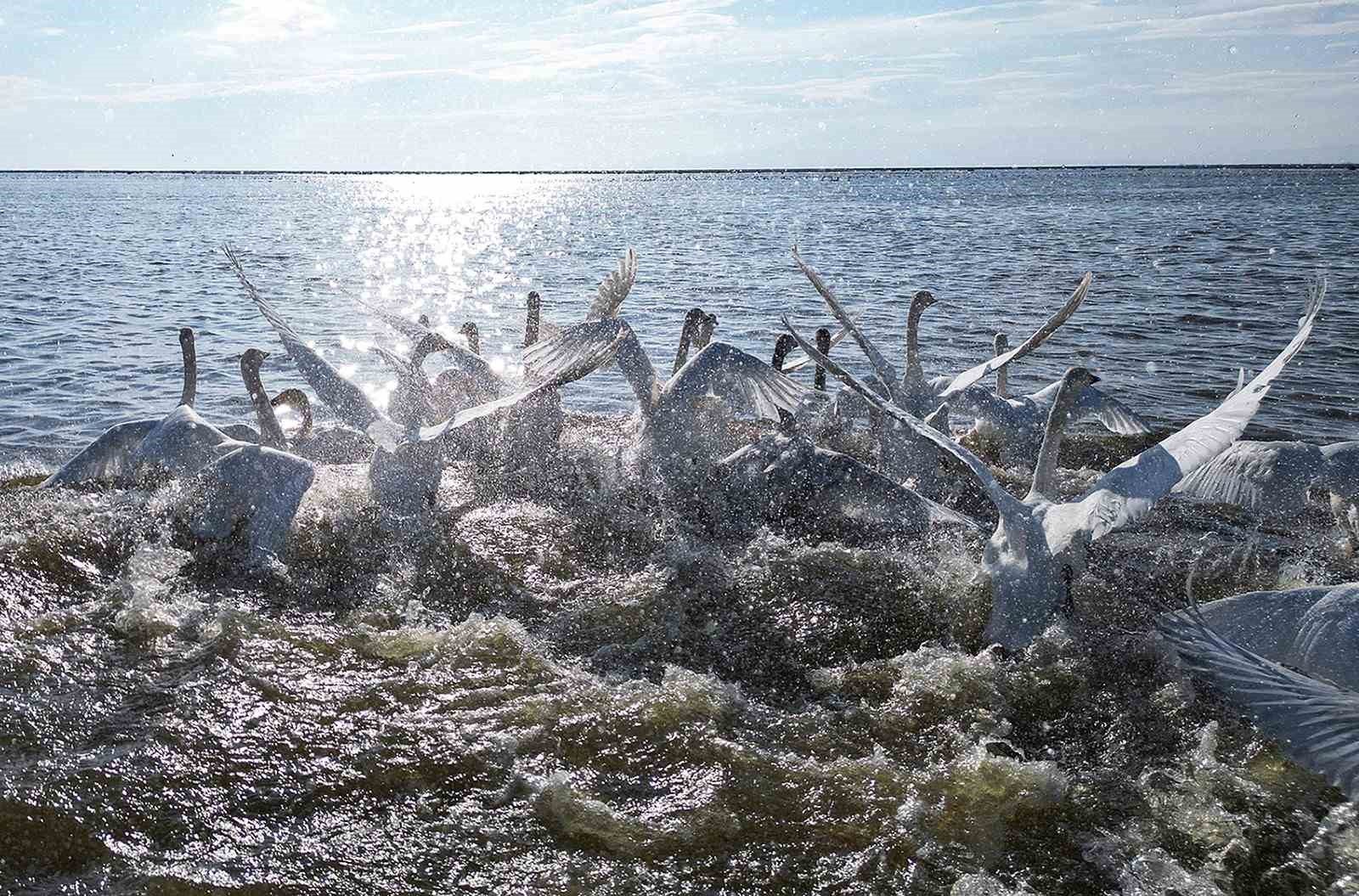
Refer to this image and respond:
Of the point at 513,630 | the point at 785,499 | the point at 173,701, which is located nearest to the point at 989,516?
the point at 785,499

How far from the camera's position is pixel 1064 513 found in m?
6.14

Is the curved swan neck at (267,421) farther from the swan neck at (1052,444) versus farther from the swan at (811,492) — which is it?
the swan neck at (1052,444)

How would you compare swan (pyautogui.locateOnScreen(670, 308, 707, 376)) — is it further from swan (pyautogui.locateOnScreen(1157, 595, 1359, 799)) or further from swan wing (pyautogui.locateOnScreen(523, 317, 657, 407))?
swan (pyautogui.locateOnScreen(1157, 595, 1359, 799))

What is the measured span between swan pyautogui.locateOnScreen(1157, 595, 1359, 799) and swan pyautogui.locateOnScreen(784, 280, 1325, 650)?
4.93 feet

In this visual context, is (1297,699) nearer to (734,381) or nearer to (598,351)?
(734,381)

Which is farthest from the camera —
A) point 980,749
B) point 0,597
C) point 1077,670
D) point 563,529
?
point 563,529

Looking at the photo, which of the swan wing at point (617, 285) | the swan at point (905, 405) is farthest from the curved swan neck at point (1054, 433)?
the swan wing at point (617, 285)

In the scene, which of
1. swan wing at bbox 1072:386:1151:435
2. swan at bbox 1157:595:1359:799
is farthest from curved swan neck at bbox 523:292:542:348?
swan at bbox 1157:595:1359:799

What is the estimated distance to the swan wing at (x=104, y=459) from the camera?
765 cm

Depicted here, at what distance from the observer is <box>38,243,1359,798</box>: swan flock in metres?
5.88

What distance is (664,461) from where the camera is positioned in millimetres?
8445

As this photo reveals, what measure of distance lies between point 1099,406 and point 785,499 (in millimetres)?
3177

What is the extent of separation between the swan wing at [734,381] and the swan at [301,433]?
259 cm

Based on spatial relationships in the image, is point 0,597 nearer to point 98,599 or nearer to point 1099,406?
point 98,599
